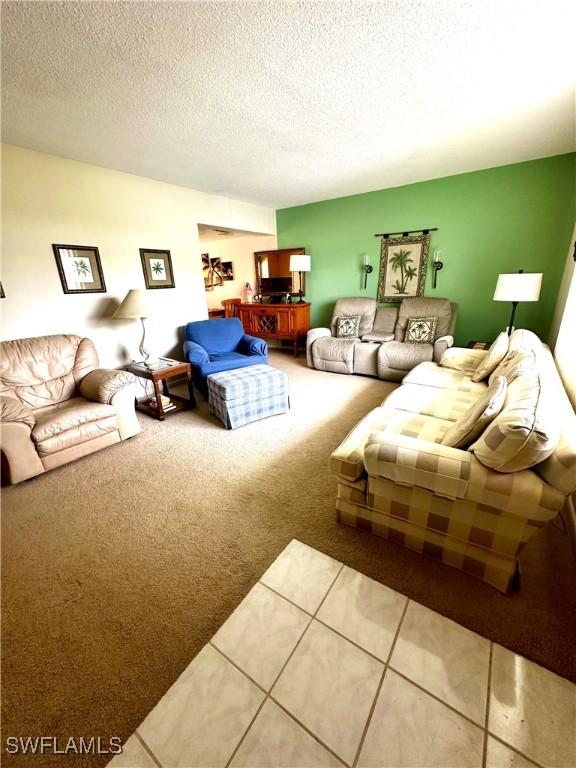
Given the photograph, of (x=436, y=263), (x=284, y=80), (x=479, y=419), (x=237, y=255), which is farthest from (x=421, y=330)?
(x=237, y=255)

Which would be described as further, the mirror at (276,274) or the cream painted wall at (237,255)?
the cream painted wall at (237,255)

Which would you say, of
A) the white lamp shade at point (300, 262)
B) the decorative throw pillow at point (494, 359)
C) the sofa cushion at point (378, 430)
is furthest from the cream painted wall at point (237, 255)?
the sofa cushion at point (378, 430)

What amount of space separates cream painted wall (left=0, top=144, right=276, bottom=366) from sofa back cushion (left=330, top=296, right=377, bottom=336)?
2031mm

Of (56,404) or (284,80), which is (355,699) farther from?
(284,80)

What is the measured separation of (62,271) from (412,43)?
3118 mm

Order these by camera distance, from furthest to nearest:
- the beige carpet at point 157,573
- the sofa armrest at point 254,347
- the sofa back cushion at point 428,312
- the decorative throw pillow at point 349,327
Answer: the decorative throw pillow at point 349,327
the sofa back cushion at point 428,312
the sofa armrest at point 254,347
the beige carpet at point 157,573

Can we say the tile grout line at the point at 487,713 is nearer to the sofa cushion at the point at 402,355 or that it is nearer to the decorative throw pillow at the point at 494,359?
the decorative throw pillow at the point at 494,359

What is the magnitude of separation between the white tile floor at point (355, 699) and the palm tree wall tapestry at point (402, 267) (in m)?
4.02

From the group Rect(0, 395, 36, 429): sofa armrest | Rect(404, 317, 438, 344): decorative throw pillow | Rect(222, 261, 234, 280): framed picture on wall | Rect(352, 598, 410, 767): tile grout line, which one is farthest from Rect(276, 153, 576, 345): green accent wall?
Rect(0, 395, 36, 429): sofa armrest

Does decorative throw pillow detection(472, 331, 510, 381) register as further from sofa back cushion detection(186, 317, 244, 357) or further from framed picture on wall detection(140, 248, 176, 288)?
framed picture on wall detection(140, 248, 176, 288)

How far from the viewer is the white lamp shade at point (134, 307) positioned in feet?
9.27

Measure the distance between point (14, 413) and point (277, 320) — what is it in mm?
3789

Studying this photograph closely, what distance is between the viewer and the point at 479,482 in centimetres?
118

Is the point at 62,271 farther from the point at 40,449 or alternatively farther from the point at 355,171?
the point at 355,171
